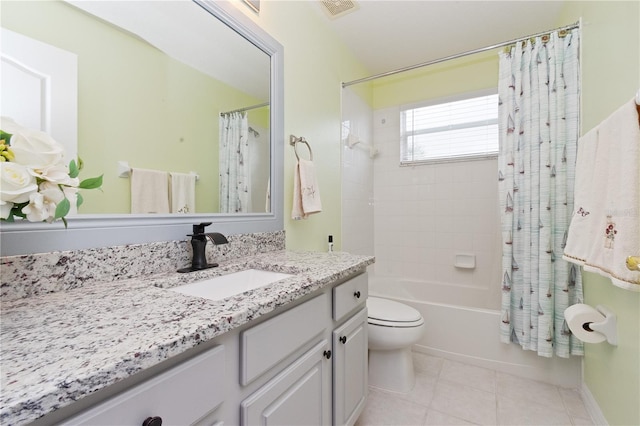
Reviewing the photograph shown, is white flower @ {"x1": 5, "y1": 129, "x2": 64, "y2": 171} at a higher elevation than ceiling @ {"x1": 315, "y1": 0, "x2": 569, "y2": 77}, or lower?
lower

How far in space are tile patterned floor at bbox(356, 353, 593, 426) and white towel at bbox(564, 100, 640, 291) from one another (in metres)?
0.90

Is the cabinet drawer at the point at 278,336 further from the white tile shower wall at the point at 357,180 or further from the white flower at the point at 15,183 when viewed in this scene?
the white tile shower wall at the point at 357,180

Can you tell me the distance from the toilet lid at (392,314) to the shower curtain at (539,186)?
0.63 meters

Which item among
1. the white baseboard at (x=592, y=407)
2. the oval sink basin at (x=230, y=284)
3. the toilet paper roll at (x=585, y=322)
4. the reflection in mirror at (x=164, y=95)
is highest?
the reflection in mirror at (x=164, y=95)

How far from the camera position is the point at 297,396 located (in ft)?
2.89

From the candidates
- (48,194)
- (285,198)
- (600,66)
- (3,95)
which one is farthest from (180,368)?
(600,66)

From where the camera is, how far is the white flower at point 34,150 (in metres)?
0.55

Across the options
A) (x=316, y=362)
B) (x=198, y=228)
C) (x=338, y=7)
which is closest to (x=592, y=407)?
(x=316, y=362)

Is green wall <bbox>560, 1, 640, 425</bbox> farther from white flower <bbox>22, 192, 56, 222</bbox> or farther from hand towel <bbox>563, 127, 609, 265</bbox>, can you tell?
white flower <bbox>22, 192, 56, 222</bbox>

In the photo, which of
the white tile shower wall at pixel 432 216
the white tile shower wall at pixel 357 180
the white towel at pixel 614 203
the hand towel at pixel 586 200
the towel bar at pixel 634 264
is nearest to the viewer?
the towel bar at pixel 634 264

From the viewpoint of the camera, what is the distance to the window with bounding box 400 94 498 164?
2527 mm

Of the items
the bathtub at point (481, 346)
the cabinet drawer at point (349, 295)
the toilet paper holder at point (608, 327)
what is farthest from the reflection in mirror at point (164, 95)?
the toilet paper holder at point (608, 327)

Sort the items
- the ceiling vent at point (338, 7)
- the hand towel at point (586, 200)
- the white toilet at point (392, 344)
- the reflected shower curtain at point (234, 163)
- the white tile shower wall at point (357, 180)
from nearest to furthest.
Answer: the hand towel at point (586, 200)
the reflected shower curtain at point (234, 163)
the white toilet at point (392, 344)
the ceiling vent at point (338, 7)
the white tile shower wall at point (357, 180)

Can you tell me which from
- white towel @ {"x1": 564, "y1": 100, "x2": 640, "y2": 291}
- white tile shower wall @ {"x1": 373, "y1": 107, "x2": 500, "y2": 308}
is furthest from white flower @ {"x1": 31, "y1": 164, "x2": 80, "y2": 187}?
white tile shower wall @ {"x1": 373, "y1": 107, "x2": 500, "y2": 308}
